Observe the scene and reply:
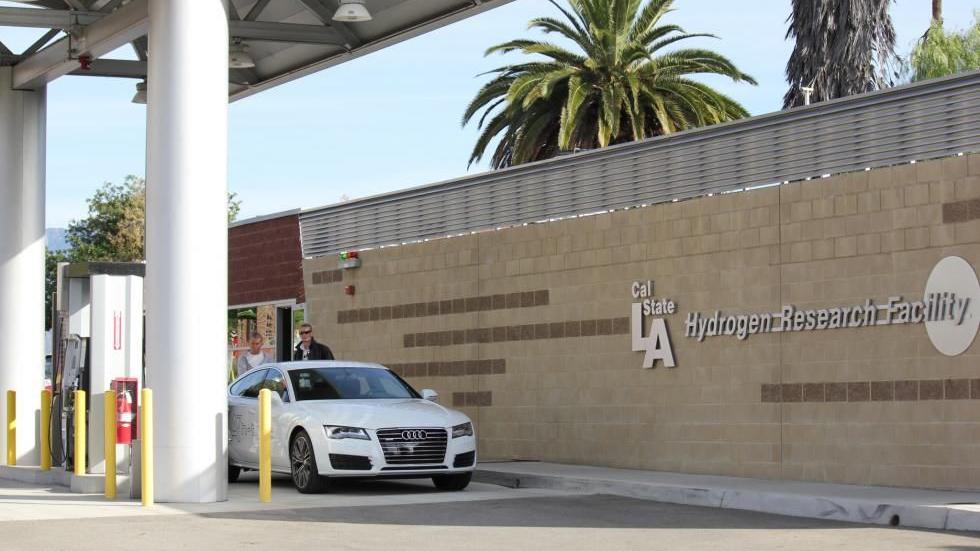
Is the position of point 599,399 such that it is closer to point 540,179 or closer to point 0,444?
point 540,179

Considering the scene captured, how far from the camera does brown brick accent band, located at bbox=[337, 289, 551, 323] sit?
21.0m

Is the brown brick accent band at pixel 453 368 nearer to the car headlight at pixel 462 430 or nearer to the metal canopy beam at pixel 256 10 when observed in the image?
the car headlight at pixel 462 430

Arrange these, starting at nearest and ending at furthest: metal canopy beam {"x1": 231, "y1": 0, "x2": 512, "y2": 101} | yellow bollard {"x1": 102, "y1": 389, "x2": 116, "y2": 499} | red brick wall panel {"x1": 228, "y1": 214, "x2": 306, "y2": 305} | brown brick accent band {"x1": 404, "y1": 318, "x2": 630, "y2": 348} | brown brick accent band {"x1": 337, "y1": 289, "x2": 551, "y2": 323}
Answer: yellow bollard {"x1": 102, "y1": 389, "x2": 116, "y2": 499}, metal canopy beam {"x1": 231, "y1": 0, "x2": 512, "y2": 101}, brown brick accent band {"x1": 404, "y1": 318, "x2": 630, "y2": 348}, brown brick accent band {"x1": 337, "y1": 289, "x2": 551, "y2": 323}, red brick wall panel {"x1": 228, "y1": 214, "x2": 306, "y2": 305}

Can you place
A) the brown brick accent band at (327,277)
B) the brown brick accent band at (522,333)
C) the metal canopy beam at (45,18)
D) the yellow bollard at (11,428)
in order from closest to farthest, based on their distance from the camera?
the metal canopy beam at (45,18), the brown brick accent band at (522,333), the yellow bollard at (11,428), the brown brick accent band at (327,277)

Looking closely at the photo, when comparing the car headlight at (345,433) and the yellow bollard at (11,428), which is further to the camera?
the yellow bollard at (11,428)

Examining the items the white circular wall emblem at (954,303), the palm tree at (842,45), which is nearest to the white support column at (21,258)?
the white circular wall emblem at (954,303)

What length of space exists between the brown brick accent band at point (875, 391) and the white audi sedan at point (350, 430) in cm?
358

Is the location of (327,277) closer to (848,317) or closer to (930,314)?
(848,317)

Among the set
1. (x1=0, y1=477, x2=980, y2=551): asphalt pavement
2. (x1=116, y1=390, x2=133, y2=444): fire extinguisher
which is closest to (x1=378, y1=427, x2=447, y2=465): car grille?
(x1=0, y1=477, x2=980, y2=551): asphalt pavement

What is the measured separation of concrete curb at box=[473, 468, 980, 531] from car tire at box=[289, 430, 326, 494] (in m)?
2.73

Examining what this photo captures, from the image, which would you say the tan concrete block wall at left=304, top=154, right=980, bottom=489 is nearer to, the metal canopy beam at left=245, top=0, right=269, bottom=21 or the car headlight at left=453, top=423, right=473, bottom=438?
the car headlight at left=453, top=423, right=473, bottom=438

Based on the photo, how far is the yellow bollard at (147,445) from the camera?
14680 mm

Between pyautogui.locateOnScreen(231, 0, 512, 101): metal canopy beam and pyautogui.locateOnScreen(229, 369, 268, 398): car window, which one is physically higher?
pyautogui.locateOnScreen(231, 0, 512, 101): metal canopy beam

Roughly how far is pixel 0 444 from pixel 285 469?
5.96 m
